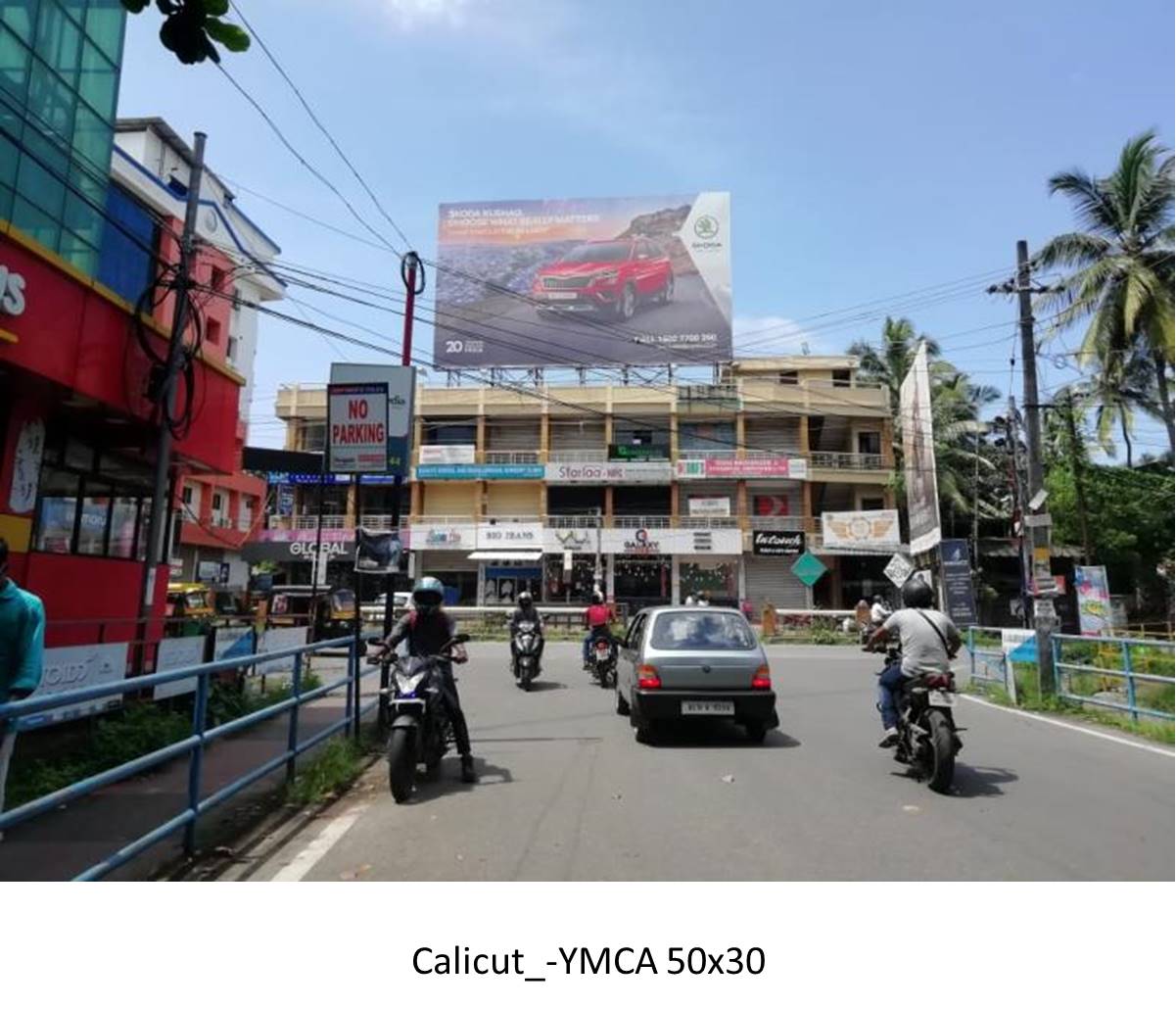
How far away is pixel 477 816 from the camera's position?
5.69 meters

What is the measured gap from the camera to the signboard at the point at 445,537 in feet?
126

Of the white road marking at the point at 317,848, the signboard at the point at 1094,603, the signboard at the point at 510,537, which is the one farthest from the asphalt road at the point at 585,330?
the white road marking at the point at 317,848

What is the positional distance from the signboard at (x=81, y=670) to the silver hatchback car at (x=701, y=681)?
488 centimetres

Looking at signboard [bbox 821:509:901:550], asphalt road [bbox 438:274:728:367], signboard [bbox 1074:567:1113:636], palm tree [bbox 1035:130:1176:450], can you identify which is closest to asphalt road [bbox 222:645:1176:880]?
signboard [bbox 1074:567:1113:636]

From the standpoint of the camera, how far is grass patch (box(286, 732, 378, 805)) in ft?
20.3

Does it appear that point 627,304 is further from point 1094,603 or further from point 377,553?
point 377,553

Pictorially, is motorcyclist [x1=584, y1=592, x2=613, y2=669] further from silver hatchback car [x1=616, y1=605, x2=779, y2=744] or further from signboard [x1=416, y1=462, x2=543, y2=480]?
signboard [x1=416, y1=462, x2=543, y2=480]

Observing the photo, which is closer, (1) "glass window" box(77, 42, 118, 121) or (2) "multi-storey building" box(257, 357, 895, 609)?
(1) "glass window" box(77, 42, 118, 121)

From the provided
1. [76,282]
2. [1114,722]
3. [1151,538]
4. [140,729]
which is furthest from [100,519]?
[1151,538]

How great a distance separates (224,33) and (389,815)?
4711 millimetres

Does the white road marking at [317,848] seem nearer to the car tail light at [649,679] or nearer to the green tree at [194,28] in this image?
the car tail light at [649,679]

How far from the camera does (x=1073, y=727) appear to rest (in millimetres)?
10031

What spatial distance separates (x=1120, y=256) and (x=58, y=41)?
2581cm

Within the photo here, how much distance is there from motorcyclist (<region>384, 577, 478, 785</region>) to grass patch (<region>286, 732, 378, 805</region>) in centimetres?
94
